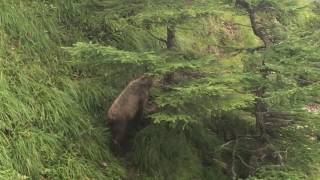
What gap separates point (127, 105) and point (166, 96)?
91 centimetres

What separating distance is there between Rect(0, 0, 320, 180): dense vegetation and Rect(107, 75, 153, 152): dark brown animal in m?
0.13

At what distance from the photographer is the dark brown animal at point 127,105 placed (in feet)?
21.1

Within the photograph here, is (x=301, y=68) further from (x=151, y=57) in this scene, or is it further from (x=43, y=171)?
(x=43, y=171)

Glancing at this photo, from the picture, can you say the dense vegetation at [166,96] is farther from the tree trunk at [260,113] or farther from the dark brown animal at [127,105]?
the dark brown animal at [127,105]

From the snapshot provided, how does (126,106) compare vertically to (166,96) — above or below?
below

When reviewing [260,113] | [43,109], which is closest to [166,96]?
[260,113]

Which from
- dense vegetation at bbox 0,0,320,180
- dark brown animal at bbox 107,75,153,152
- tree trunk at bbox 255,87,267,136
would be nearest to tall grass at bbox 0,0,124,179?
dense vegetation at bbox 0,0,320,180

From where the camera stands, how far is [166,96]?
18.7 feet

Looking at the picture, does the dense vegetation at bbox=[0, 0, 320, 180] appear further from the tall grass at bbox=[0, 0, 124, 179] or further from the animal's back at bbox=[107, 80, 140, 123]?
the animal's back at bbox=[107, 80, 140, 123]

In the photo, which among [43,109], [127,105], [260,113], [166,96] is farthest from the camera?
[127,105]

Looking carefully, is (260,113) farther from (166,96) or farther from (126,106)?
(126,106)

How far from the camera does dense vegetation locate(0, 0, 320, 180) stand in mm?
5531

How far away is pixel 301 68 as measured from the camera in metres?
5.32

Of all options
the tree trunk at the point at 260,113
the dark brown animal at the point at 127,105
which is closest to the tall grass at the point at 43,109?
the dark brown animal at the point at 127,105
